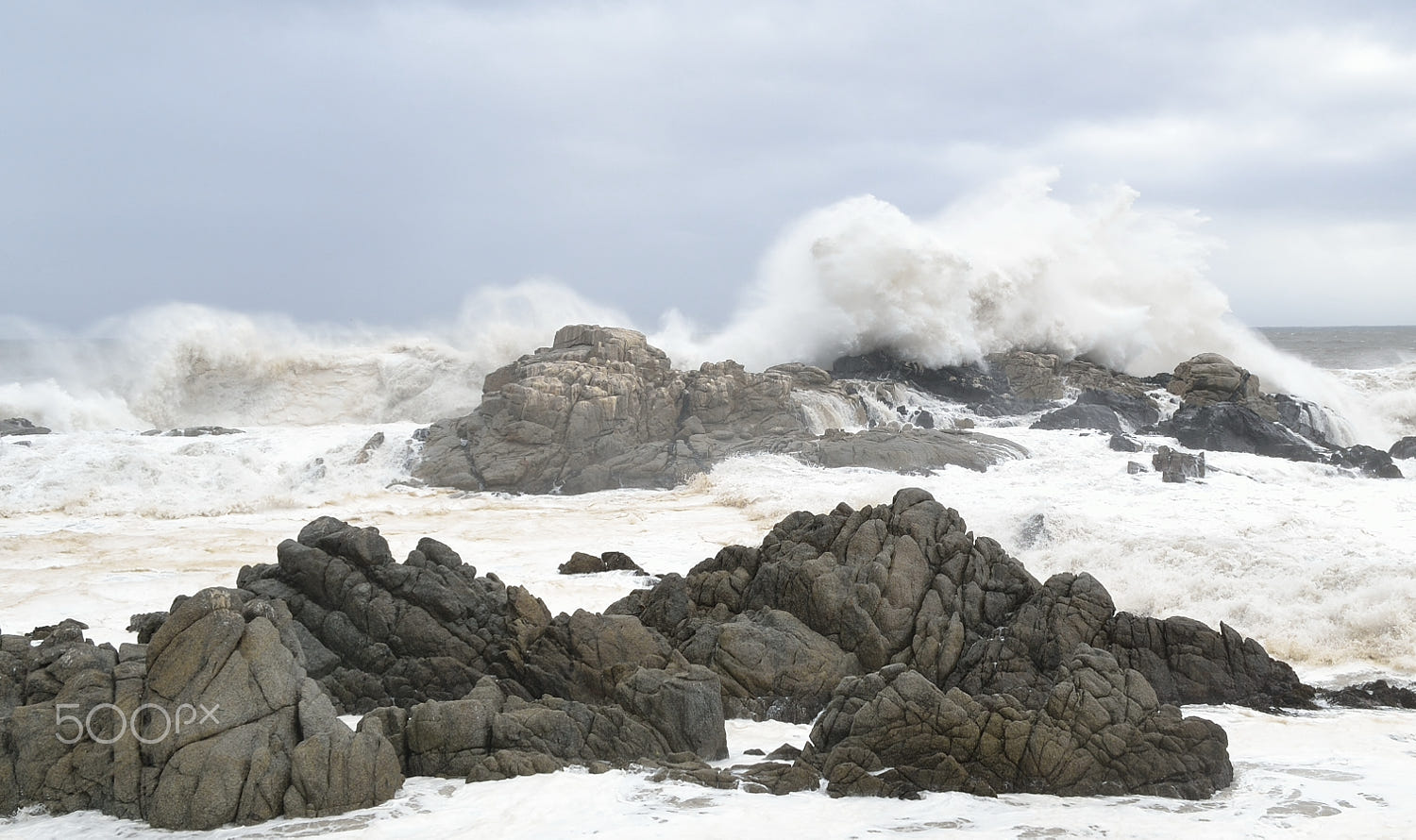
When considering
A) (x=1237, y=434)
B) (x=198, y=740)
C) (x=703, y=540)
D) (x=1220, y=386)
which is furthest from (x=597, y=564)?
(x=1220, y=386)

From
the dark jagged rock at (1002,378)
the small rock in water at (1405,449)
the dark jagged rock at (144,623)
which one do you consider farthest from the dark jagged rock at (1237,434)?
the dark jagged rock at (144,623)

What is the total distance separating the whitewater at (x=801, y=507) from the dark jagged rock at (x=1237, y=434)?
1725 millimetres

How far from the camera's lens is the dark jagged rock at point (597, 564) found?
15742 mm

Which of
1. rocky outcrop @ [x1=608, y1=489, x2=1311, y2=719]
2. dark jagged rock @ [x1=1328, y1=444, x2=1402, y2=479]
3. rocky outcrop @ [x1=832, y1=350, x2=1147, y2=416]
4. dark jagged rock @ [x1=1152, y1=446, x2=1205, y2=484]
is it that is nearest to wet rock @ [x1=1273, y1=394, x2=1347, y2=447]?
rocky outcrop @ [x1=832, y1=350, x2=1147, y2=416]

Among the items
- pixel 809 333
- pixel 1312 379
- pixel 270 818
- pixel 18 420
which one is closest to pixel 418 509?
pixel 18 420

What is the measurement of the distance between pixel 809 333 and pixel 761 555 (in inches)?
1163

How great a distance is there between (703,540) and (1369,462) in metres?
16.7

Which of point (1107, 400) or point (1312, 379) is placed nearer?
point (1107, 400)

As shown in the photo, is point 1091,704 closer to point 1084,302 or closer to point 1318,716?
point 1318,716

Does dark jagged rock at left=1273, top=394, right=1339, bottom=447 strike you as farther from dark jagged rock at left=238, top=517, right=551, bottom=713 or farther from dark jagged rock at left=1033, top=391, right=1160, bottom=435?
dark jagged rock at left=238, top=517, right=551, bottom=713

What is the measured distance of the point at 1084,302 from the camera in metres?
43.7

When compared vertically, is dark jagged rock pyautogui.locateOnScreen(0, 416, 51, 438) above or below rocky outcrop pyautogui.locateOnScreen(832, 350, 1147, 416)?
below

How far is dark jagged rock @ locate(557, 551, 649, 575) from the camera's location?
15742mm

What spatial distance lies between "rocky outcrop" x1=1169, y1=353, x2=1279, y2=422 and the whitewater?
18.2ft
